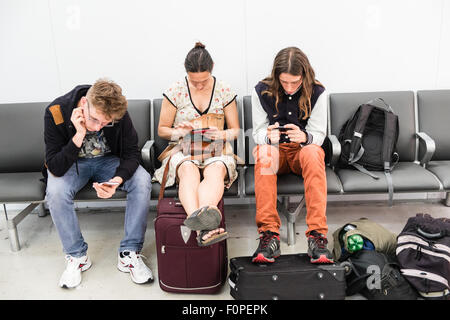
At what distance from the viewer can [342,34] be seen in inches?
114

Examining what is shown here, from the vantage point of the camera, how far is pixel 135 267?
224 centimetres

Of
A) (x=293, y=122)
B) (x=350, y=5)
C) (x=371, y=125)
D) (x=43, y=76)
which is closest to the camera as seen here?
(x=293, y=122)

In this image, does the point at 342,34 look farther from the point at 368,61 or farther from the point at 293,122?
the point at 293,122

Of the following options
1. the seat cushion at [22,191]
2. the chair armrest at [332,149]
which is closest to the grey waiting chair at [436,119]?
the chair armrest at [332,149]

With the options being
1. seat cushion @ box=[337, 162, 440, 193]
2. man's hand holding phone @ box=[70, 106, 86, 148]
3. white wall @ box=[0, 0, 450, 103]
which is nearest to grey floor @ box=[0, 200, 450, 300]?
seat cushion @ box=[337, 162, 440, 193]

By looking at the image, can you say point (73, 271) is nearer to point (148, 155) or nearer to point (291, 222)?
point (148, 155)

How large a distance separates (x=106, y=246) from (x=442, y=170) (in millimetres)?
2300

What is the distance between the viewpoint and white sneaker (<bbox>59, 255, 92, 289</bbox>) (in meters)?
2.19

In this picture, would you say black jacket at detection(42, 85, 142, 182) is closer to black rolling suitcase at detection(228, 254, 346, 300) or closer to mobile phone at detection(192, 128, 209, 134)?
mobile phone at detection(192, 128, 209, 134)

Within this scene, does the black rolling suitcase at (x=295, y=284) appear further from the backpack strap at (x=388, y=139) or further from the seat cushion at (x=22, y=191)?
the seat cushion at (x=22, y=191)

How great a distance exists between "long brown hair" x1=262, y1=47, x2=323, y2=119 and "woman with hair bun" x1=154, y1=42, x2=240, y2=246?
31 centimetres
